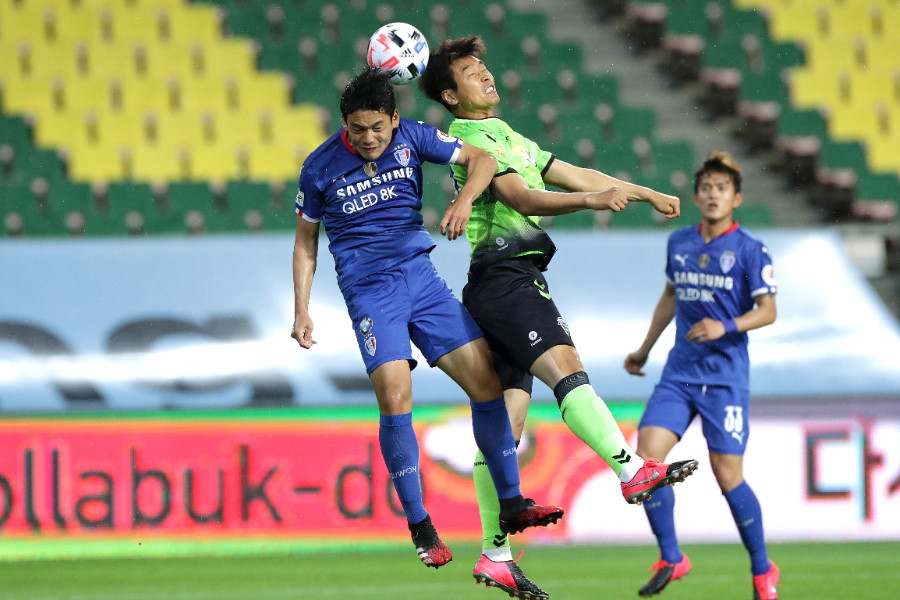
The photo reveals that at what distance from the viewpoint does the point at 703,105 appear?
47.8ft

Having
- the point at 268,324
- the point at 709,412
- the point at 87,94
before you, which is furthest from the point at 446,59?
the point at 87,94

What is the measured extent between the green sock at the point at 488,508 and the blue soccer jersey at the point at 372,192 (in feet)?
3.35

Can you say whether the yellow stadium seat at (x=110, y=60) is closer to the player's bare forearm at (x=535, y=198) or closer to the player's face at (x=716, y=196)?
the player's face at (x=716, y=196)

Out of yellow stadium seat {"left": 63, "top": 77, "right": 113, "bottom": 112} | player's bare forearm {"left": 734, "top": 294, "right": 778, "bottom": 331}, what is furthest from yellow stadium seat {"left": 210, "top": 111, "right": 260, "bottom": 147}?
player's bare forearm {"left": 734, "top": 294, "right": 778, "bottom": 331}

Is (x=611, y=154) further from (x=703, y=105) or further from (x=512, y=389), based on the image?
(x=512, y=389)

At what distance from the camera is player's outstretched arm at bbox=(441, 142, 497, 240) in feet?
16.6

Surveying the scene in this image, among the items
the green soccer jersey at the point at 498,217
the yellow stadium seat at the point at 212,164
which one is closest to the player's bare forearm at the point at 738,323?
the green soccer jersey at the point at 498,217

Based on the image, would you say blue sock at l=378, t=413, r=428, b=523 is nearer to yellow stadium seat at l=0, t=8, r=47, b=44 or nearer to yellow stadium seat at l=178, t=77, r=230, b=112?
yellow stadium seat at l=178, t=77, r=230, b=112

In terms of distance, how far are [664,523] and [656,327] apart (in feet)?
3.38

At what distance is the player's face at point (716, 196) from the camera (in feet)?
22.3

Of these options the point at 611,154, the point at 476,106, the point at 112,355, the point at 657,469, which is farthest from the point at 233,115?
the point at 657,469

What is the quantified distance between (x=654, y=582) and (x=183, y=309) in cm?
395

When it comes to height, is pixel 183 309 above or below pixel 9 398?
above

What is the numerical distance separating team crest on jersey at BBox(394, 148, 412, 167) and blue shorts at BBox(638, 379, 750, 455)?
2020 millimetres
